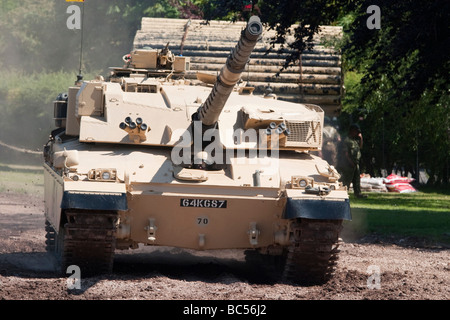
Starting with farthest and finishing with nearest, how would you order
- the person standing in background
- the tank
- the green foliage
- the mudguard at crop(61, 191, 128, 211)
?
the green foliage < the person standing in background < the tank < the mudguard at crop(61, 191, 128, 211)

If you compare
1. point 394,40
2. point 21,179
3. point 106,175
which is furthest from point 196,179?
point 21,179

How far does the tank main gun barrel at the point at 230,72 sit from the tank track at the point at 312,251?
172cm

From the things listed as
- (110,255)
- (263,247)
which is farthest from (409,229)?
(110,255)

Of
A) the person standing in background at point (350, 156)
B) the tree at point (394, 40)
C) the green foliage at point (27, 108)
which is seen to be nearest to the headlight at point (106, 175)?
the tree at point (394, 40)

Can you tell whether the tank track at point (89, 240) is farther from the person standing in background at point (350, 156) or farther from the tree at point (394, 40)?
the person standing in background at point (350, 156)

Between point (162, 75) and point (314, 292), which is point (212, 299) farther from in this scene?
point (162, 75)

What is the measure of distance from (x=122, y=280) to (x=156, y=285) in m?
0.66

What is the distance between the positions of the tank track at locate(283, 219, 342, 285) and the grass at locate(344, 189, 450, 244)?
17.5 ft

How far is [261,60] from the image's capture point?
79.8 feet

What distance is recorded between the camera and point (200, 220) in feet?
39.8

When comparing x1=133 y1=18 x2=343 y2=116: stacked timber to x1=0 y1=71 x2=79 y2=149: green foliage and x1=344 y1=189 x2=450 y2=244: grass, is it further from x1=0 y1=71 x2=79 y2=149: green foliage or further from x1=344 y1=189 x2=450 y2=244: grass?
x1=0 y1=71 x2=79 y2=149: green foliage

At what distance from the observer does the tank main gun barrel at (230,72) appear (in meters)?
10.7

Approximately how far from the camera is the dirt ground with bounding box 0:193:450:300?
1038 cm

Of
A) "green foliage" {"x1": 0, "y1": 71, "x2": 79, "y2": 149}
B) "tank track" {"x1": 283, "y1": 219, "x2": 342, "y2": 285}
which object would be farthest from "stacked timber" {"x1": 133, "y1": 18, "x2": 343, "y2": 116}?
"green foliage" {"x1": 0, "y1": 71, "x2": 79, "y2": 149}
